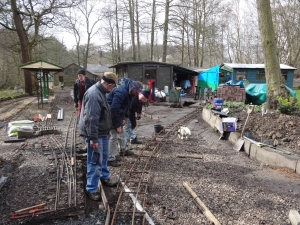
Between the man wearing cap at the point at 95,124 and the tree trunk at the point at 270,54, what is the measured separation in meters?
7.22

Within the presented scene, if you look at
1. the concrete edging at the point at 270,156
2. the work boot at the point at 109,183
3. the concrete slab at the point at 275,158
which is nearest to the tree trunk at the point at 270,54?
the concrete edging at the point at 270,156

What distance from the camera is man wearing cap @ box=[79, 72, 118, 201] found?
3.47 m

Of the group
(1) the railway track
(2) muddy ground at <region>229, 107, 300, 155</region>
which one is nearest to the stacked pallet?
(2) muddy ground at <region>229, 107, 300, 155</region>

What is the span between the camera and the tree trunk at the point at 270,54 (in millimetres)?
8969

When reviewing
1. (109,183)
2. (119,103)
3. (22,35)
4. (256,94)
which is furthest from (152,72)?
(109,183)

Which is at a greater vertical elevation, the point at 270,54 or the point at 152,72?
the point at 152,72

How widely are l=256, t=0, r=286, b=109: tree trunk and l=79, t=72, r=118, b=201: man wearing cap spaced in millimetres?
7222

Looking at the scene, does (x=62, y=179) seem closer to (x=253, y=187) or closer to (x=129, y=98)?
(x=129, y=98)

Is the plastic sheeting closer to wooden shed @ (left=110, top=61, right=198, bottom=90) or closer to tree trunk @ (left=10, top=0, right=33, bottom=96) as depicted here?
wooden shed @ (left=110, top=61, right=198, bottom=90)

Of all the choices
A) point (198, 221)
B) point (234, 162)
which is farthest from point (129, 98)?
point (234, 162)

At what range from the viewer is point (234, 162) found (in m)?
5.99

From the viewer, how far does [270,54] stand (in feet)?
29.7

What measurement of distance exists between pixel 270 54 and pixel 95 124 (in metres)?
7.85

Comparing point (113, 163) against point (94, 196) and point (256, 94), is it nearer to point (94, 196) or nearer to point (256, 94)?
point (94, 196)
